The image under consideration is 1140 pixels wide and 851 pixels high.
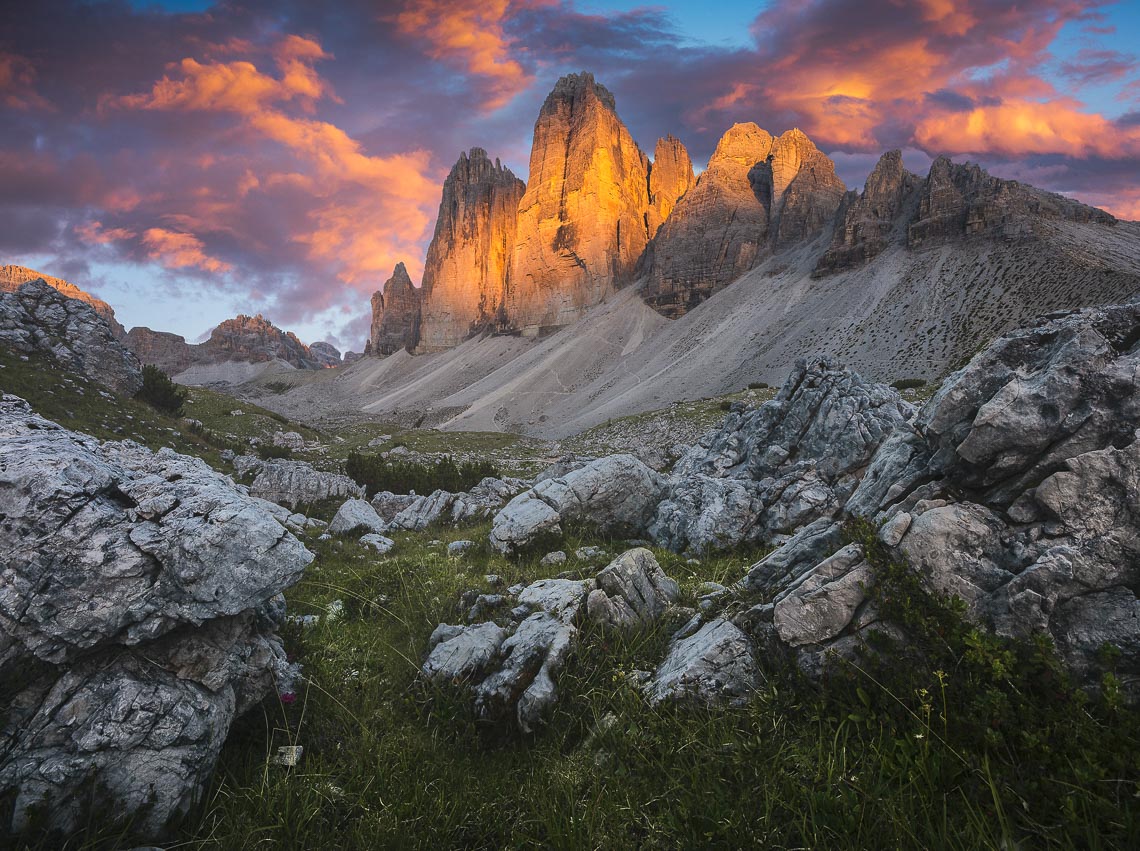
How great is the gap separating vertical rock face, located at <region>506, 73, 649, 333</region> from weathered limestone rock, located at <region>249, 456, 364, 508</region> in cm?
11897

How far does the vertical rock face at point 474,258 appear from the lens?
16275 centimetres

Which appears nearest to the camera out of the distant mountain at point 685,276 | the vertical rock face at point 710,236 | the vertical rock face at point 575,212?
the distant mountain at point 685,276

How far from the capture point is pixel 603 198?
134 meters

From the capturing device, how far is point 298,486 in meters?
20.1

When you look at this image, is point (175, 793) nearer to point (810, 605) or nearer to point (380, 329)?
point (810, 605)

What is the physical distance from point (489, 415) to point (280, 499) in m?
68.5

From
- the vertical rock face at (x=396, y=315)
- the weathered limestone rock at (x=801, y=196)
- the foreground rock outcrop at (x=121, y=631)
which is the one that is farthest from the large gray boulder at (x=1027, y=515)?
the vertical rock face at (x=396, y=315)

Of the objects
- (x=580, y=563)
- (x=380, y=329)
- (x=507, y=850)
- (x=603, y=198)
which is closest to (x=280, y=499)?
(x=580, y=563)

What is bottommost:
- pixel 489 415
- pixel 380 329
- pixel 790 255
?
pixel 489 415

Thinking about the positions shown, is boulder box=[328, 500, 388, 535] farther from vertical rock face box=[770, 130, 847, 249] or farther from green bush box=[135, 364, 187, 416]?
vertical rock face box=[770, 130, 847, 249]

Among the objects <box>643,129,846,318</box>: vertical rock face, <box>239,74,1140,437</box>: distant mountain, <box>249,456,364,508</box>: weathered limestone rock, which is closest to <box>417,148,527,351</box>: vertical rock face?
<box>239,74,1140,437</box>: distant mountain

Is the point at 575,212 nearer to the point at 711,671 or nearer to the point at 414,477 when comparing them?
the point at 414,477

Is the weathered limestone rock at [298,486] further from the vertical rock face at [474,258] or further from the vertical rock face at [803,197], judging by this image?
the vertical rock face at [474,258]

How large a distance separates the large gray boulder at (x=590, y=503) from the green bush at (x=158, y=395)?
93.3 feet
